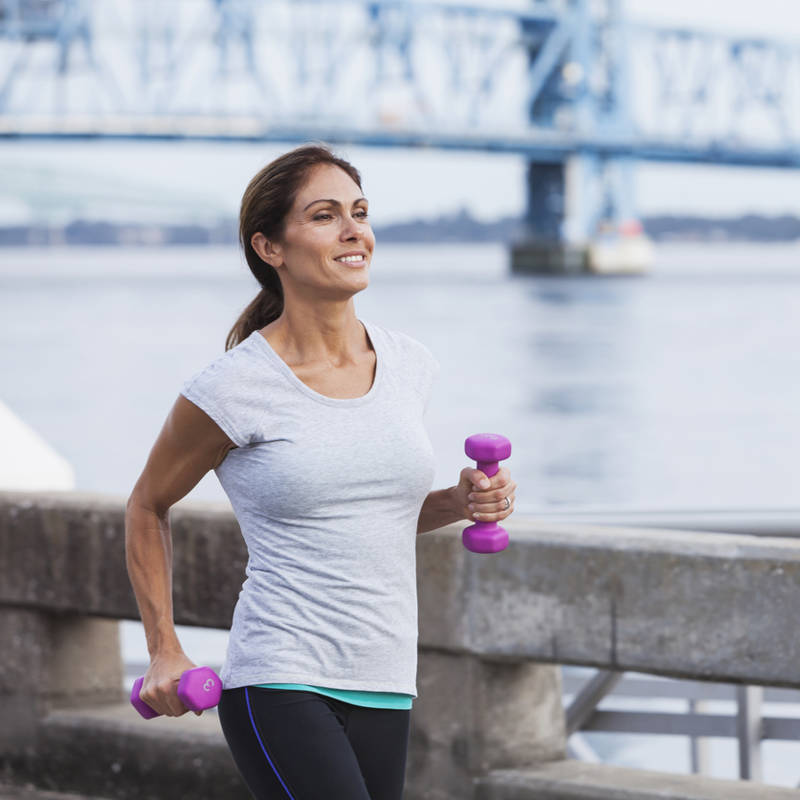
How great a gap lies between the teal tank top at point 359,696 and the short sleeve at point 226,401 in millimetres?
361

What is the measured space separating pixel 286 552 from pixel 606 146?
87.2 metres

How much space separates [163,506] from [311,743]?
0.44 metres

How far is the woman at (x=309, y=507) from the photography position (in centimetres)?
247

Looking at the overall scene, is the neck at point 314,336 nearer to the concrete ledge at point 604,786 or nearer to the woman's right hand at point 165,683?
the woman's right hand at point 165,683

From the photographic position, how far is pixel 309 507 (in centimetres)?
248

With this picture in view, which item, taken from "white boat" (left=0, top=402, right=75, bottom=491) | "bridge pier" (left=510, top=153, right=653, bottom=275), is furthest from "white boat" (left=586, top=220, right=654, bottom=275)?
"white boat" (left=0, top=402, right=75, bottom=491)

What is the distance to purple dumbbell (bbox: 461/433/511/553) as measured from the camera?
2.54m

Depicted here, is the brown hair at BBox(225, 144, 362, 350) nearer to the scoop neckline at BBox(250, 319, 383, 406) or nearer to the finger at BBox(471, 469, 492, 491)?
the scoop neckline at BBox(250, 319, 383, 406)

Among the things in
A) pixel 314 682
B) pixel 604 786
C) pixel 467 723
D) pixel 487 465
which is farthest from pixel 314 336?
pixel 604 786

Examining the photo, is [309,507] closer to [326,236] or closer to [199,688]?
[199,688]

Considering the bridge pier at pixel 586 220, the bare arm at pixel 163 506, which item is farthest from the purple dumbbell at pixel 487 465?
the bridge pier at pixel 586 220

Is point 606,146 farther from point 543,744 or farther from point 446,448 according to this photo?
point 543,744

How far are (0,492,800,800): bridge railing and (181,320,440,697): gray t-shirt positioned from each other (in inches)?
38.8

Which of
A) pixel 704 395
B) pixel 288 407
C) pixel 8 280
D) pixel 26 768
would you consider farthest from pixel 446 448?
pixel 8 280
